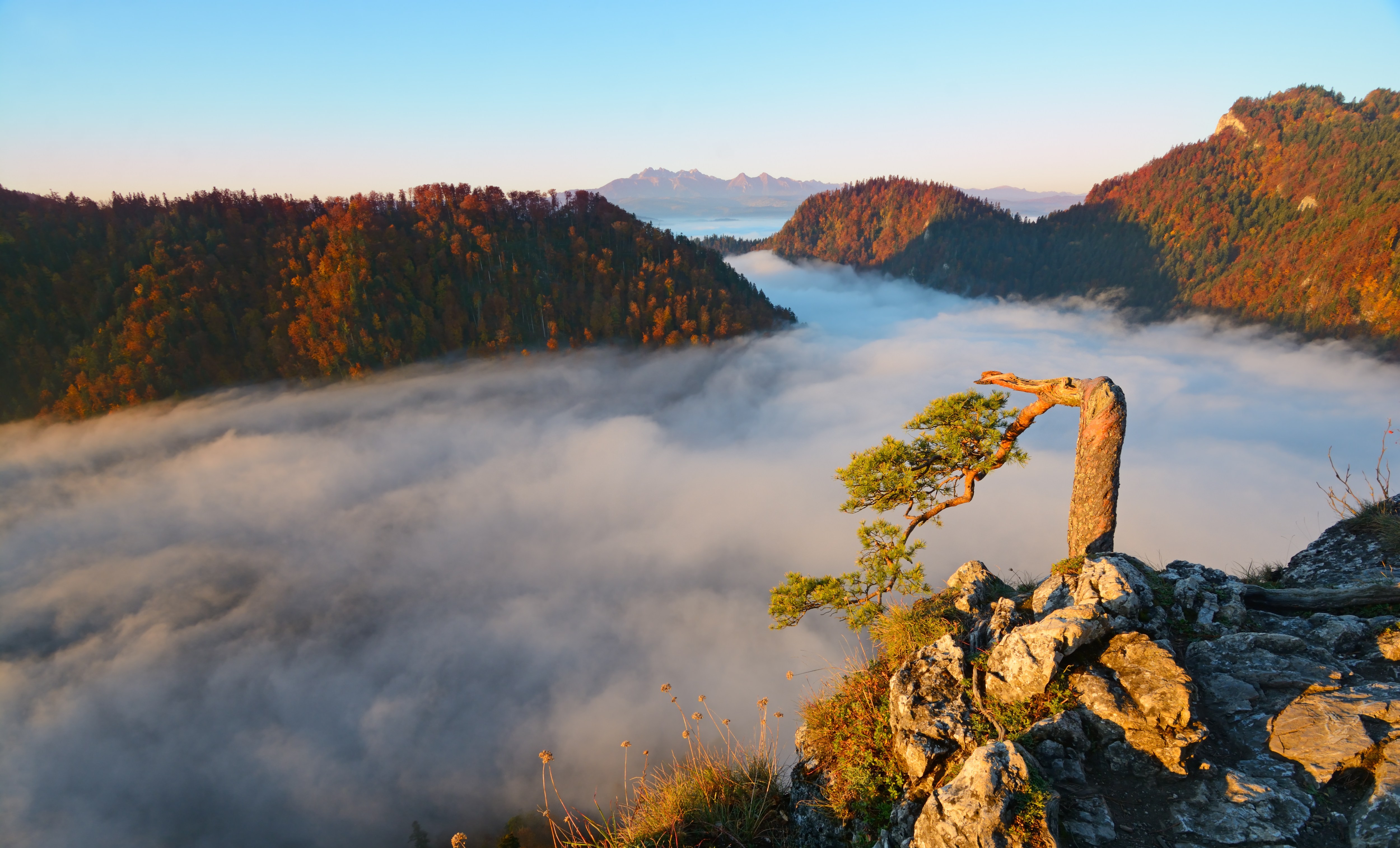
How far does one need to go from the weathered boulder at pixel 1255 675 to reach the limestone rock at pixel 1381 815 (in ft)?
3.25

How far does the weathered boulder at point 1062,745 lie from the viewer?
6.34 meters

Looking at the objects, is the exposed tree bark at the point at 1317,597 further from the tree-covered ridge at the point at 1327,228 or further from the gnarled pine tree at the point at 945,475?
the tree-covered ridge at the point at 1327,228

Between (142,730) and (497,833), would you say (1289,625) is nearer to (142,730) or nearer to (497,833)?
(497,833)

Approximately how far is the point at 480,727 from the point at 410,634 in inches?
1343

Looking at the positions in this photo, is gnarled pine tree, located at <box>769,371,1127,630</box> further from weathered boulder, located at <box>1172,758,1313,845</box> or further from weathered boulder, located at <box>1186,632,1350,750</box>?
weathered boulder, located at <box>1172,758,1313,845</box>

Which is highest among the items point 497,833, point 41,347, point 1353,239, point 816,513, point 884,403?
point 1353,239

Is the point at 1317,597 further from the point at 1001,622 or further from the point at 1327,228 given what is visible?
the point at 1327,228

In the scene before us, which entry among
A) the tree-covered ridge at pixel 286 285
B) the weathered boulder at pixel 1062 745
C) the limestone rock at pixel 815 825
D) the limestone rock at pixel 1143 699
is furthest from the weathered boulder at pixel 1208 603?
the tree-covered ridge at pixel 286 285

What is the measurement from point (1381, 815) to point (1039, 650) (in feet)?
9.76

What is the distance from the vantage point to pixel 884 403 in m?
191

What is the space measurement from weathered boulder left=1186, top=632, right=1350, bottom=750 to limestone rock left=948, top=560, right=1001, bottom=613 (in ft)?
10.3

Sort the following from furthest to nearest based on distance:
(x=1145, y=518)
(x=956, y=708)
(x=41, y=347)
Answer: (x=1145, y=518) → (x=41, y=347) → (x=956, y=708)

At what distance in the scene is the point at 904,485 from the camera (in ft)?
35.3

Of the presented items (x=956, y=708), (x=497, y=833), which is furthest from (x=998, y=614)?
(x=497, y=833)
